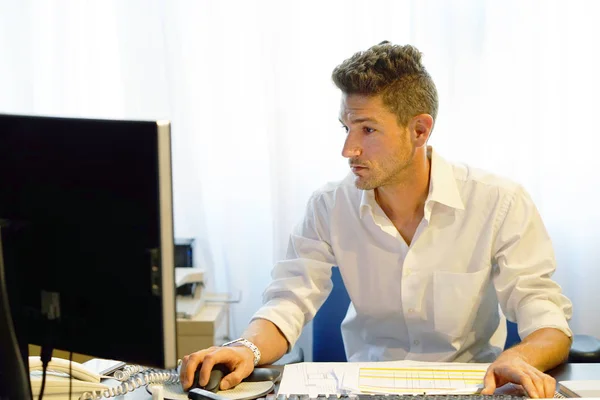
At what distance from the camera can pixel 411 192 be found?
1.96 meters

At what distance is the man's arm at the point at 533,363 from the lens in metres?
1.36

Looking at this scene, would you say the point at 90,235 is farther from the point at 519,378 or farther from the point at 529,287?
the point at 529,287

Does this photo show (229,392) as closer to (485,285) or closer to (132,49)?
(485,285)

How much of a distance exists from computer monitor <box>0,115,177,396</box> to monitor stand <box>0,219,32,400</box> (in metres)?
0.01

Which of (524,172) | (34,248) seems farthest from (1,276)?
(524,172)

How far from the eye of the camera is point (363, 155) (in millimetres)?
1849

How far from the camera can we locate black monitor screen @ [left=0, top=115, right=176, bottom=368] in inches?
38.9

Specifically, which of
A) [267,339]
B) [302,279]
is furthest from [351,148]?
[267,339]

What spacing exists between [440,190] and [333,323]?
50 centimetres

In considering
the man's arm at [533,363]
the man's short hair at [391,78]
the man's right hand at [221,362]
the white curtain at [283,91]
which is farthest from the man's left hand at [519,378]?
the white curtain at [283,91]

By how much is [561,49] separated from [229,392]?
176cm

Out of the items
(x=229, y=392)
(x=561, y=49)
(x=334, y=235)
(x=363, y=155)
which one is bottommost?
→ (x=229, y=392)

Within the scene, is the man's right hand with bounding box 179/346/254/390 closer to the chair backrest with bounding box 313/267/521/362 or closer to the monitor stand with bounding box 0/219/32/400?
the monitor stand with bounding box 0/219/32/400

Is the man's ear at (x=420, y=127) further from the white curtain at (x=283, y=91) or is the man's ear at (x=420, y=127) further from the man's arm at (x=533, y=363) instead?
the white curtain at (x=283, y=91)
